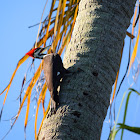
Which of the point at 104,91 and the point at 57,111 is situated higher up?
the point at 104,91

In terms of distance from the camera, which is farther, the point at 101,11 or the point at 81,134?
the point at 101,11

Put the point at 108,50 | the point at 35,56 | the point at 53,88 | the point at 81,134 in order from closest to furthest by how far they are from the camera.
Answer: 1. the point at 81,134
2. the point at 53,88
3. the point at 108,50
4. the point at 35,56

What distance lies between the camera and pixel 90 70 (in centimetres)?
182

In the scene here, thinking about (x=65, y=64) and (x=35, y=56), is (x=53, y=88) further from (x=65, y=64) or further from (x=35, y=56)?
(x=35, y=56)

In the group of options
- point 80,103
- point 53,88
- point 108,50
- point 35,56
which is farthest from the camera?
point 35,56

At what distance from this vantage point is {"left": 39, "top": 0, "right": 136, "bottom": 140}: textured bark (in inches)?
63.2

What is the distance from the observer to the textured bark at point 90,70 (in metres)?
1.61

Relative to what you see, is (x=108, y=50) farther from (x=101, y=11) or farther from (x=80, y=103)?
(x=80, y=103)

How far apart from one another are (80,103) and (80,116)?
87mm

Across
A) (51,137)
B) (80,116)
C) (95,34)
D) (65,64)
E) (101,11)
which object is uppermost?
(101,11)

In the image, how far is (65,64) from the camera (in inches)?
78.6

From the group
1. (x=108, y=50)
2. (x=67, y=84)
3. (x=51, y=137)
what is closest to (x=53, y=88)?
(x=67, y=84)

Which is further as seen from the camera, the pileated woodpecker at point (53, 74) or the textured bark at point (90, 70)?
the pileated woodpecker at point (53, 74)

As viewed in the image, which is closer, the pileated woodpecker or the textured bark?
the textured bark
